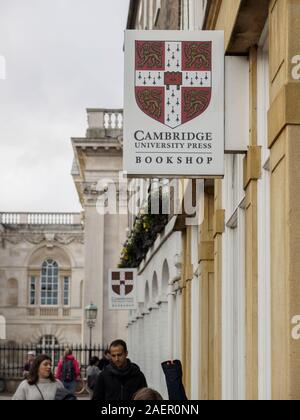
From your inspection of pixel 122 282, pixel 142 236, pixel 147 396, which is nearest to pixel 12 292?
pixel 142 236

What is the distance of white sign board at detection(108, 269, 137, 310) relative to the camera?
1059 inches

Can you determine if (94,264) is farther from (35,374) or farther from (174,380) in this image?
(174,380)

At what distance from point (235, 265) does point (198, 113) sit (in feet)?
8.18

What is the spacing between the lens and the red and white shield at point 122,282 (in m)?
27.3

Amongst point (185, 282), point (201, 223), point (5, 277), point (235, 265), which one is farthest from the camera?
point (5, 277)

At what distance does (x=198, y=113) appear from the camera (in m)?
8.66

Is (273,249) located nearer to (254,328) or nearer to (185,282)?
(254,328)

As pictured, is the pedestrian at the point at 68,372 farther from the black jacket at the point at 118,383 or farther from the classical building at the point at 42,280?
the classical building at the point at 42,280

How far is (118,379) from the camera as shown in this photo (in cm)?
1122

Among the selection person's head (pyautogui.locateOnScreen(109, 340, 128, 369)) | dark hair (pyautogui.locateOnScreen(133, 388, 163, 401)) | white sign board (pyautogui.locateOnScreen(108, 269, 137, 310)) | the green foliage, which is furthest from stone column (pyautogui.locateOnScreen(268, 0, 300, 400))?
white sign board (pyautogui.locateOnScreen(108, 269, 137, 310))

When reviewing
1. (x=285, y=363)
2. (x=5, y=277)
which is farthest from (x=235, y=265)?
(x=5, y=277)

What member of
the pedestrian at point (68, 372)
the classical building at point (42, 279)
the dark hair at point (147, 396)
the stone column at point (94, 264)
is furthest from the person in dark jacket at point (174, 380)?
the classical building at point (42, 279)

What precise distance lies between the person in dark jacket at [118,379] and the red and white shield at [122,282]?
51.9 feet

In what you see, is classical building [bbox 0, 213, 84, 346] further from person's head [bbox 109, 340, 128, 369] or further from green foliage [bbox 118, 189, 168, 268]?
person's head [bbox 109, 340, 128, 369]
